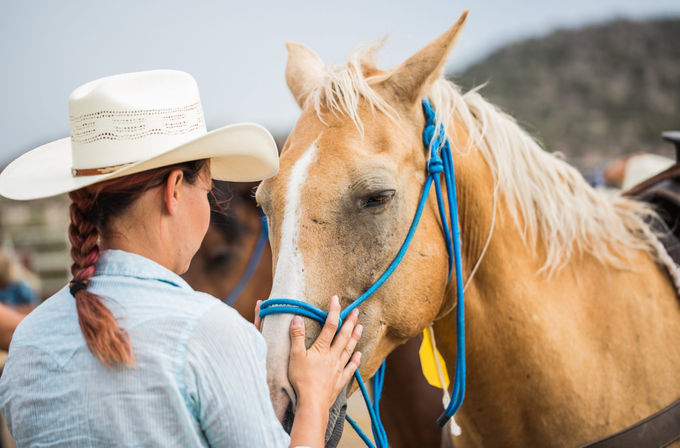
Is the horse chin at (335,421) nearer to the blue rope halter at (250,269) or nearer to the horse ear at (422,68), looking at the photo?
the horse ear at (422,68)

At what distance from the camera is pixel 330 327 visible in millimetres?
1426

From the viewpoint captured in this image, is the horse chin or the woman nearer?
the woman

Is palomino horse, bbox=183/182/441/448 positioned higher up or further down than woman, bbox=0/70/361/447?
further down

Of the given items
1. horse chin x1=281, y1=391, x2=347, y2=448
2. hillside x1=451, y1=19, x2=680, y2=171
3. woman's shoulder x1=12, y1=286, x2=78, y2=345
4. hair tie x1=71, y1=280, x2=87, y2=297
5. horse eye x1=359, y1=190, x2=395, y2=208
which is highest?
hair tie x1=71, y1=280, x2=87, y2=297

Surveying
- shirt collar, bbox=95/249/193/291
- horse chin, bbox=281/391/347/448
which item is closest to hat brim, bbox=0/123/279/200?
shirt collar, bbox=95/249/193/291

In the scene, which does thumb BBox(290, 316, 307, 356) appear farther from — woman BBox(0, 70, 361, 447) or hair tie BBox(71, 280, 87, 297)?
hair tie BBox(71, 280, 87, 297)

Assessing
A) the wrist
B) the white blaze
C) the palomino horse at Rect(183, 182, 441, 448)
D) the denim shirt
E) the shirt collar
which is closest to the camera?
the denim shirt

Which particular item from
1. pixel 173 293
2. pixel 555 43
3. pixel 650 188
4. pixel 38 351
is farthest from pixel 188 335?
pixel 555 43

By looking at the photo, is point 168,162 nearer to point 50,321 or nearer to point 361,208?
point 50,321

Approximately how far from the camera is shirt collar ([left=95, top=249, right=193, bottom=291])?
1.03 meters

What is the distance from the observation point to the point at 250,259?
13.2ft

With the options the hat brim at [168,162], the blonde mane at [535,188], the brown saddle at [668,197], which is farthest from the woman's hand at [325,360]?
the brown saddle at [668,197]

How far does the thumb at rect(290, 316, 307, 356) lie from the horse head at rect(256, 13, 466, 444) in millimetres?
28

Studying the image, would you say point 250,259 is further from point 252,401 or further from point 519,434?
point 252,401
